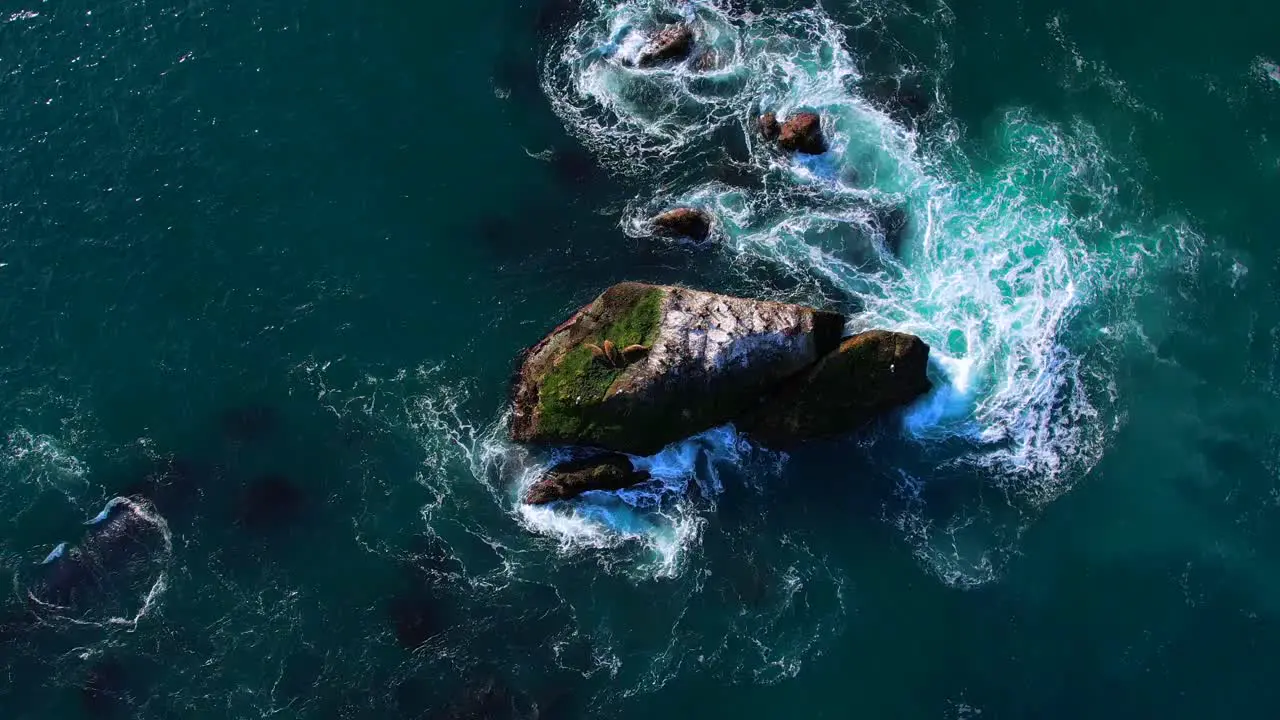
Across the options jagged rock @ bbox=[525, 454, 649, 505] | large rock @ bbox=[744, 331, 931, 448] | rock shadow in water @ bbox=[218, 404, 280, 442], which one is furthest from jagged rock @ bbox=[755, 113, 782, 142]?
rock shadow in water @ bbox=[218, 404, 280, 442]

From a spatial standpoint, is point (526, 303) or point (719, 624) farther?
point (526, 303)

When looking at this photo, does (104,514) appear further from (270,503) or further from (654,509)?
(654,509)

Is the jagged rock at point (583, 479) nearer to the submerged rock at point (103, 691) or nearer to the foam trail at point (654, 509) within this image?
the foam trail at point (654, 509)

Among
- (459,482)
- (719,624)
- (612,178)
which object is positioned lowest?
(719,624)

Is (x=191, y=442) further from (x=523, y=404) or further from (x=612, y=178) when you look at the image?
(x=612, y=178)

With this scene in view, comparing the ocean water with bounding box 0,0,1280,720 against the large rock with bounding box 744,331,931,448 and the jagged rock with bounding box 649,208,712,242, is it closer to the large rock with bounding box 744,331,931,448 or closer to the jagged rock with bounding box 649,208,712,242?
the jagged rock with bounding box 649,208,712,242

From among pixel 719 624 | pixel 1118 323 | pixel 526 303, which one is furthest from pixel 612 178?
pixel 1118 323

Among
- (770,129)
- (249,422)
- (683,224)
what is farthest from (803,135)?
(249,422)
